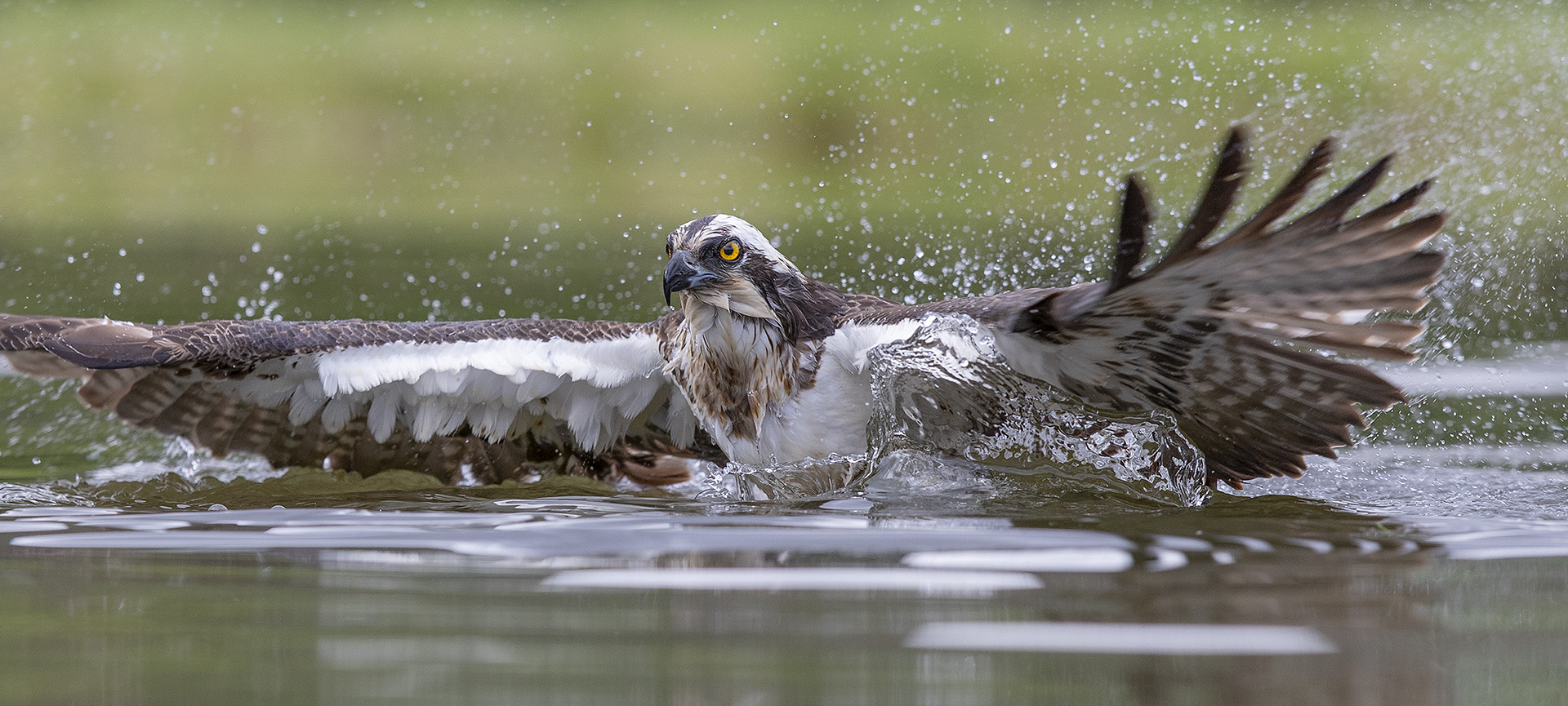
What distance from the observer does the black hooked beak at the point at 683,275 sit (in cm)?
566

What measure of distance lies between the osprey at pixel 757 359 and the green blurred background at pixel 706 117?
8.68 metres

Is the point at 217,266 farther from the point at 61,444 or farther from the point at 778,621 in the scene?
the point at 778,621

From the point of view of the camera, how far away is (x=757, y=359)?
5914 mm

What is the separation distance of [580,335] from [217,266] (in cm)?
941

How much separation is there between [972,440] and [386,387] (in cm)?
252

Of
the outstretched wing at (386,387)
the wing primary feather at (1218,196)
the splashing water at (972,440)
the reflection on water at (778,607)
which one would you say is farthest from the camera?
the outstretched wing at (386,387)

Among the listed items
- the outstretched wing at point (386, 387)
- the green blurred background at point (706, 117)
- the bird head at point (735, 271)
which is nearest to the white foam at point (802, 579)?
the bird head at point (735, 271)

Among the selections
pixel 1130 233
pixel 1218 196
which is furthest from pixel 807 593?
pixel 1218 196

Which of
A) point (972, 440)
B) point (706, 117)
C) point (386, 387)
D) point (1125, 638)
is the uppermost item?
point (706, 117)

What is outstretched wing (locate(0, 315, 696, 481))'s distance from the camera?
6.09 m

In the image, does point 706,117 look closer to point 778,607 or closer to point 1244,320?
point 1244,320

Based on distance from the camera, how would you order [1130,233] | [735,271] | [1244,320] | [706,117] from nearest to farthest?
[1130,233] → [1244,320] → [735,271] → [706,117]

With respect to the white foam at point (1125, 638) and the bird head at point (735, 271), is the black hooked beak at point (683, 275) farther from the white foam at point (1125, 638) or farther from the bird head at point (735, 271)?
the white foam at point (1125, 638)

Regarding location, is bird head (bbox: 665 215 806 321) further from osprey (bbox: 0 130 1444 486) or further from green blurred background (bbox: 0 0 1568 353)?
green blurred background (bbox: 0 0 1568 353)
